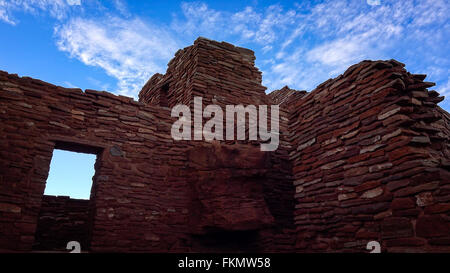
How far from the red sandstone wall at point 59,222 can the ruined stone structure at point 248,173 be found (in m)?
0.05

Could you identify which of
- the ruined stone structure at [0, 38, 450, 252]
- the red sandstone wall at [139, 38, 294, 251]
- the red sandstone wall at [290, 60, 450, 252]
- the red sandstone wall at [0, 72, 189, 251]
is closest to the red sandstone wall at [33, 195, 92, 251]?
the ruined stone structure at [0, 38, 450, 252]

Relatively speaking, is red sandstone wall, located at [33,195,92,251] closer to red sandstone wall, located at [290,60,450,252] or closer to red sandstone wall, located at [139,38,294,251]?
red sandstone wall, located at [139,38,294,251]

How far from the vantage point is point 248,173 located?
6.00 metres

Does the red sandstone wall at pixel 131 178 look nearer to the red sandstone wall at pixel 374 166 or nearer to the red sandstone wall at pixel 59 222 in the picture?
the red sandstone wall at pixel 374 166

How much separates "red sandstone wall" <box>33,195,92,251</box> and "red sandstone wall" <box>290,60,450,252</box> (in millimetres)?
5527

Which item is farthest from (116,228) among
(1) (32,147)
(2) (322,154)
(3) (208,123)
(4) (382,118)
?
(4) (382,118)

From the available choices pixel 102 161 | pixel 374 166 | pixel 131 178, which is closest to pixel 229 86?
pixel 131 178

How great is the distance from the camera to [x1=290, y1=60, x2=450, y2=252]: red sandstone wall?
359cm

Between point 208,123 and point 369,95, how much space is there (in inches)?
149

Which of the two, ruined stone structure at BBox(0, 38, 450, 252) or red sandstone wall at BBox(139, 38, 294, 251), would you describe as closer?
ruined stone structure at BBox(0, 38, 450, 252)

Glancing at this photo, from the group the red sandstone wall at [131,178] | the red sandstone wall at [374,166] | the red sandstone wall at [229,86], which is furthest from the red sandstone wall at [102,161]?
the red sandstone wall at [374,166]

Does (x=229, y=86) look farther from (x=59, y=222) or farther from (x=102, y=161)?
(x=59, y=222)
